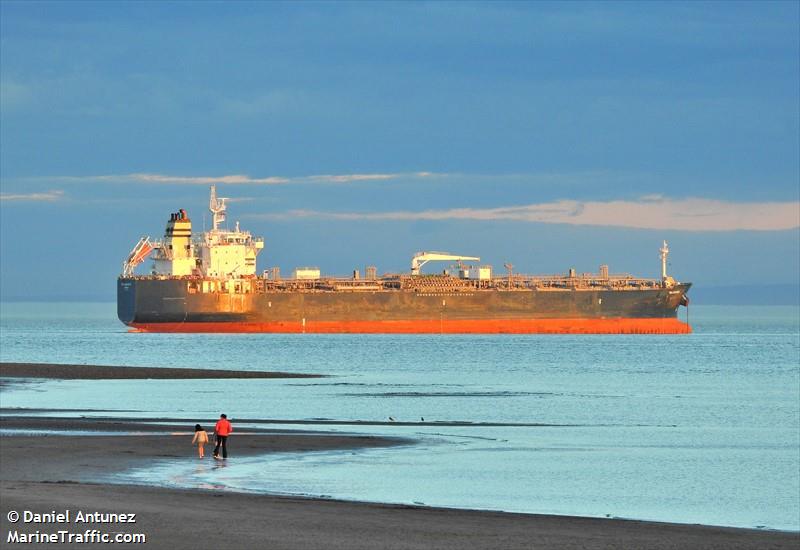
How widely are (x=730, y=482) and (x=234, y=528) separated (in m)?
13.6

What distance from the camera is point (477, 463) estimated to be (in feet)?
93.4

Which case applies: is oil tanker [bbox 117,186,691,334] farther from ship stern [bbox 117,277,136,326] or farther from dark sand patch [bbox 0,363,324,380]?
dark sand patch [bbox 0,363,324,380]

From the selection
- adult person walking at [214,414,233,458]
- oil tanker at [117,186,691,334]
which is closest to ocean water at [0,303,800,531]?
adult person walking at [214,414,233,458]

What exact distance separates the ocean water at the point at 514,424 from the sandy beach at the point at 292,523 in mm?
1673

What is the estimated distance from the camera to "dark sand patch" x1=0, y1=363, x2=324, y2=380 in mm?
58656

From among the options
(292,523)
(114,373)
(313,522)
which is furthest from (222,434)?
(114,373)

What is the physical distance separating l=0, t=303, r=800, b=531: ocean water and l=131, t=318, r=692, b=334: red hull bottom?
74.6 feet

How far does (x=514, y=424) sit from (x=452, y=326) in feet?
234

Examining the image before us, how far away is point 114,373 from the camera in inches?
2393

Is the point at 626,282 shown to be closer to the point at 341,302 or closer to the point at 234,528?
the point at 341,302

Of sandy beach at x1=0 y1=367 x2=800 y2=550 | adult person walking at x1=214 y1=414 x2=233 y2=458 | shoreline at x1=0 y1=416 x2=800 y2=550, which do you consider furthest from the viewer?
adult person walking at x1=214 y1=414 x2=233 y2=458

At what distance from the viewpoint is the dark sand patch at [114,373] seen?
192 ft

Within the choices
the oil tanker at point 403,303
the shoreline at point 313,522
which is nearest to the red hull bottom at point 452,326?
the oil tanker at point 403,303

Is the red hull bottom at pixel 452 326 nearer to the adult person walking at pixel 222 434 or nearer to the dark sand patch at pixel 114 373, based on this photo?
the dark sand patch at pixel 114 373
